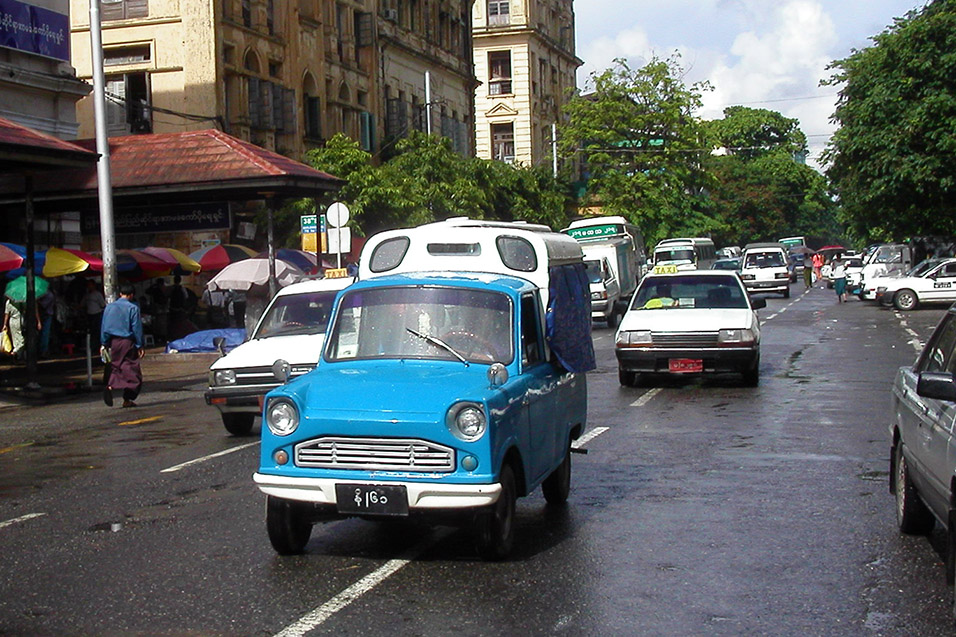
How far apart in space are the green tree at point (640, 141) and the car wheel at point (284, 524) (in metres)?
63.6

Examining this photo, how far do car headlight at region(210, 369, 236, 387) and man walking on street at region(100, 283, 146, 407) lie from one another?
145 inches

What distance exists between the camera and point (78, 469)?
12273 mm

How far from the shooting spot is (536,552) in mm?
8023

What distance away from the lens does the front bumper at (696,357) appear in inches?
687

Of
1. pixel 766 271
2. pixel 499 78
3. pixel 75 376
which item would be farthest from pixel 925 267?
pixel 499 78

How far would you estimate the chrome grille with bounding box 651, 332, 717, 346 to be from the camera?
1747 centimetres

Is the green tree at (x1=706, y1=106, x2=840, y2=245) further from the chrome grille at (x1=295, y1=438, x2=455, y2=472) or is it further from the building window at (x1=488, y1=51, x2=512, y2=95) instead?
the chrome grille at (x1=295, y1=438, x2=455, y2=472)

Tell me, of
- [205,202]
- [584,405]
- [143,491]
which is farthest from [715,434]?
[205,202]

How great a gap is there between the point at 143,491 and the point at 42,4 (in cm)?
2062

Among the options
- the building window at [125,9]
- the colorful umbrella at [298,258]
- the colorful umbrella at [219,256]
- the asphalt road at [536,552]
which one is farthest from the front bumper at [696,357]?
the building window at [125,9]

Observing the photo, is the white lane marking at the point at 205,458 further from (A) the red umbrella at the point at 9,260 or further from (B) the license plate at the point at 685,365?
(A) the red umbrella at the point at 9,260

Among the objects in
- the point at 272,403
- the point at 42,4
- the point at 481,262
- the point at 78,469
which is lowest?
the point at 78,469

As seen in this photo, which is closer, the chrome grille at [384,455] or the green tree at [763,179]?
the chrome grille at [384,455]

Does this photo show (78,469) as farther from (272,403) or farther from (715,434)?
(715,434)
